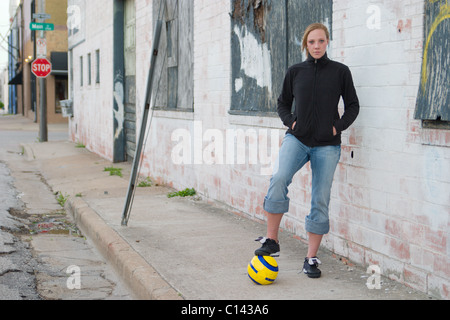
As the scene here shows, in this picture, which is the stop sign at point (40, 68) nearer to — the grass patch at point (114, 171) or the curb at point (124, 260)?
the grass patch at point (114, 171)

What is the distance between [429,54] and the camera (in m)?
4.48

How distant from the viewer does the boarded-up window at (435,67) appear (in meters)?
4.30

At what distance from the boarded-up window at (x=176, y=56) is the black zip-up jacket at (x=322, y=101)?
4.56 m

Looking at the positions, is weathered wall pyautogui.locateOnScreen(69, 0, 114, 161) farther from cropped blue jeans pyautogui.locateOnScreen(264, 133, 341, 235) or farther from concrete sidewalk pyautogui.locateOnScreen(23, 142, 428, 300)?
cropped blue jeans pyautogui.locateOnScreen(264, 133, 341, 235)

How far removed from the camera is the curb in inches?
191

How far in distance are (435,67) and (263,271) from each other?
189 centimetres

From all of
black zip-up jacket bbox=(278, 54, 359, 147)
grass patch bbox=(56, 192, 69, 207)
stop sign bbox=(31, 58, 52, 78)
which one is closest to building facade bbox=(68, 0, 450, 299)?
black zip-up jacket bbox=(278, 54, 359, 147)

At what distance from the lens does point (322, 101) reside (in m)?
4.97

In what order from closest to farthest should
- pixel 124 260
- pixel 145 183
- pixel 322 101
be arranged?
pixel 322 101, pixel 124 260, pixel 145 183

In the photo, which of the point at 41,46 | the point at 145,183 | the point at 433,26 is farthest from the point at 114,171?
the point at 41,46

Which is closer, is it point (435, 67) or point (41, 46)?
point (435, 67)

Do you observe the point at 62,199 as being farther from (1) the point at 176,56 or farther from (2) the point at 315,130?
(2) the point at 315,130

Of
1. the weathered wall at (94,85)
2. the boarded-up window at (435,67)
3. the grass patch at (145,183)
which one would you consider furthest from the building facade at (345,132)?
the weathered wall at (94,85)
